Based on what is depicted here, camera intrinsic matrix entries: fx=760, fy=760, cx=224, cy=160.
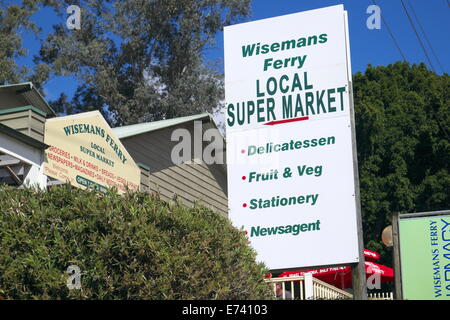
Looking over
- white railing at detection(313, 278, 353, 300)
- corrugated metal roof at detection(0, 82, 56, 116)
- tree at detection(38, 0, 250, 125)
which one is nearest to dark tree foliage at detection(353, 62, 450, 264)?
tree at detection(38, 0, 250, 125)

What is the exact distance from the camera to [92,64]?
3997 cm

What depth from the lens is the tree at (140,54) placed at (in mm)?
39000

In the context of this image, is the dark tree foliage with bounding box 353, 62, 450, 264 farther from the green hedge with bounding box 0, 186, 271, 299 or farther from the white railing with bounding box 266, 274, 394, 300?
the green hedge with bounding box 0, 186, 271, 299

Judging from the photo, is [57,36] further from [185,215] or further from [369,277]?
[185,215]

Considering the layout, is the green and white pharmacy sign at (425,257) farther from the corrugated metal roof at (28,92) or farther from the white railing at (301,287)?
the corrugated metal roof at (28,92)

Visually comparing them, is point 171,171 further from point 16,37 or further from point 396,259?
point 16,37

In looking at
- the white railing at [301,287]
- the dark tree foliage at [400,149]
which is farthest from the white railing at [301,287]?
the dark tree foliage at [400,149]

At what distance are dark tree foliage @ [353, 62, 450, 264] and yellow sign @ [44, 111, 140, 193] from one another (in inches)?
875

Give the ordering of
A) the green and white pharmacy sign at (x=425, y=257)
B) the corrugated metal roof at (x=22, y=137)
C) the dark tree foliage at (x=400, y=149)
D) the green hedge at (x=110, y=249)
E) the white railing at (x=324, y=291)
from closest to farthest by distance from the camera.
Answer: the green hedge at (x=110, y=249)
the green and white pharmacy sign at (x=425, y=257)
the corrugated metal roof at (x=22, y=137)
the white railing at (x=324, y=291)
the dark tree foliage at (x=400, y=149)

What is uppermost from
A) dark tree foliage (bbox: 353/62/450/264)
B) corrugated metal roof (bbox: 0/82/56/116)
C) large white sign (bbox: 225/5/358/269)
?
dark tree foliage (bbox: 353/62/450/264)

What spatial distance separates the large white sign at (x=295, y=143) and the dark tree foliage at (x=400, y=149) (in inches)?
1013

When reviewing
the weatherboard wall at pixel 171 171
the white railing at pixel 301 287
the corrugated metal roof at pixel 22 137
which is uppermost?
the weatherboard wall at pixel 171 171

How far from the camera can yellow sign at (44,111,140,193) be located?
1223cm
